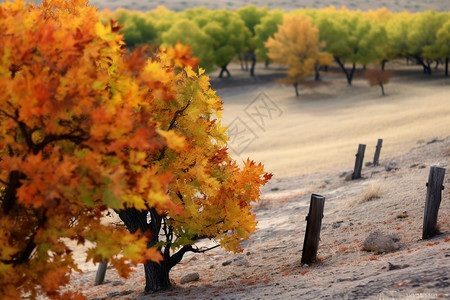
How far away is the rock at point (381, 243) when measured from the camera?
8.05 metres

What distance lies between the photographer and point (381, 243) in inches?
321

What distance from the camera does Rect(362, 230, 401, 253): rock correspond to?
805cm

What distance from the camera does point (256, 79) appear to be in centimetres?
6297

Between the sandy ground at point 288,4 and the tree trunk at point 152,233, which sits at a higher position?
the sandy ground at point 288,4

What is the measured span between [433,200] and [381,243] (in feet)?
3.66

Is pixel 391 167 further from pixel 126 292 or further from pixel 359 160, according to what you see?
pixel 126 292

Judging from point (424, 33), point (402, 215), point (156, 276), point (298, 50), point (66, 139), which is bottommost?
point (156, 276)

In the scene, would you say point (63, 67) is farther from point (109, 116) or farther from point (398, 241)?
point (398, 241)

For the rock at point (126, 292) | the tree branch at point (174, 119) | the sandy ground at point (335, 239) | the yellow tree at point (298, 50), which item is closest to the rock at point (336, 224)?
the sandy ground at point (335, 239)

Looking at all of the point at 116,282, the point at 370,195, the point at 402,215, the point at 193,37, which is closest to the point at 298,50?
the point at 193,37

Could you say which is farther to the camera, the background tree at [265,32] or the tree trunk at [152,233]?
the background tree at [265,32]

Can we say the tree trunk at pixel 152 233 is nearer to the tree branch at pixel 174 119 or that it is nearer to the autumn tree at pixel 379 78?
the tree branch at pixel 174 119

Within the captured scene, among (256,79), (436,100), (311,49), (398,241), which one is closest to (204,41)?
(256,79)

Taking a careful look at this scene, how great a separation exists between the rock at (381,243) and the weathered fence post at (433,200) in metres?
0.52
